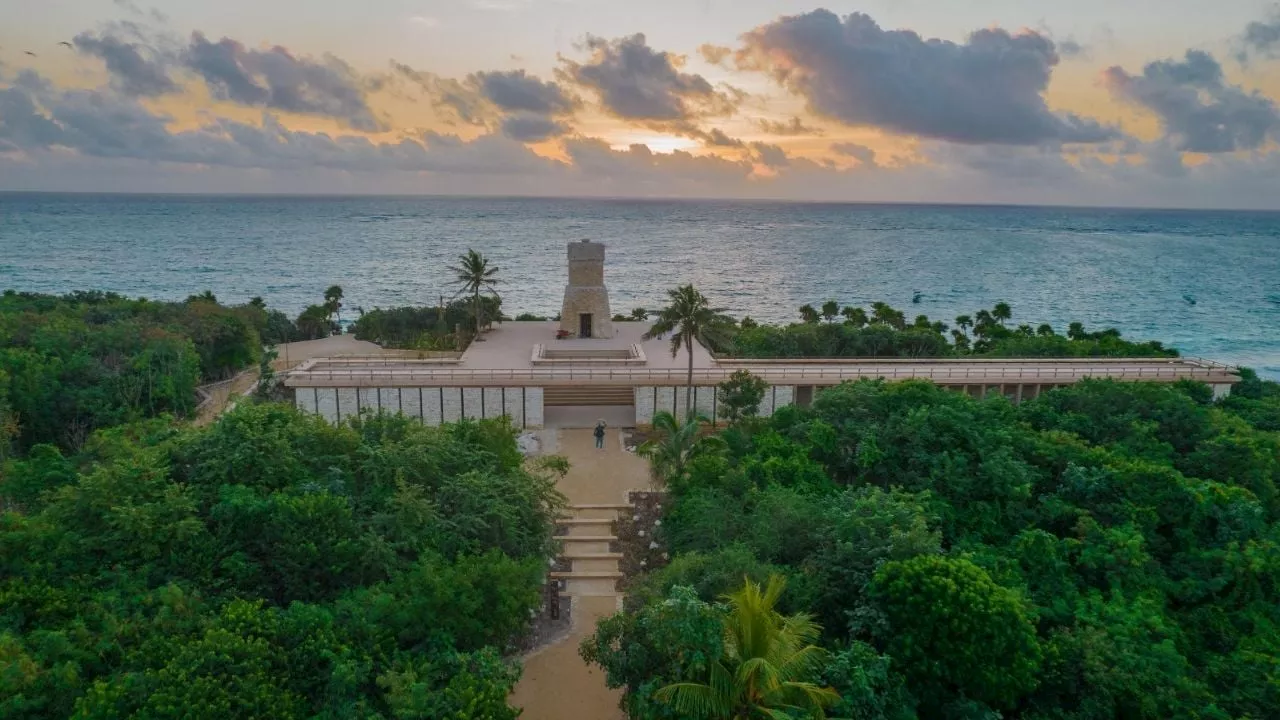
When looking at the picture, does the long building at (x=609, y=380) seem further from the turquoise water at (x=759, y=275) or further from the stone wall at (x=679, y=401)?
the turquoise water at (x=759, y=275)

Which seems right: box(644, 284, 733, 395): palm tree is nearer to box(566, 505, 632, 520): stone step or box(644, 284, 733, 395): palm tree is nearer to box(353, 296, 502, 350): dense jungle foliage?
box(566, 505, 632, 520): stone step

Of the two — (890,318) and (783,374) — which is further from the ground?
(890,318)

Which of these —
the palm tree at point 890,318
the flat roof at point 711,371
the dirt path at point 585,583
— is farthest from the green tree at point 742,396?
the palm tree at point 890,318

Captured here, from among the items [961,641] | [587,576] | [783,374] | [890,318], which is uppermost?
[890,318]

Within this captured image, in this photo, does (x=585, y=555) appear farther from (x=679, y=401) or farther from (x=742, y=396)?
(x=679, y=401)

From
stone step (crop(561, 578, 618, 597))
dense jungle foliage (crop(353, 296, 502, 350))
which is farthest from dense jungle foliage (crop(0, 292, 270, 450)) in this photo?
stone step (crop(561, 578, 618, 597))

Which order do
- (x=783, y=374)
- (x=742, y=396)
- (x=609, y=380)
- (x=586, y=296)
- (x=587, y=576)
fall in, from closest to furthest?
(x=587, y=576), (x=742, y=396), (x=609, y=380), (x=783, y=374), (x=586, y=296)

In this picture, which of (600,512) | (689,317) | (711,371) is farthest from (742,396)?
(600,512)
